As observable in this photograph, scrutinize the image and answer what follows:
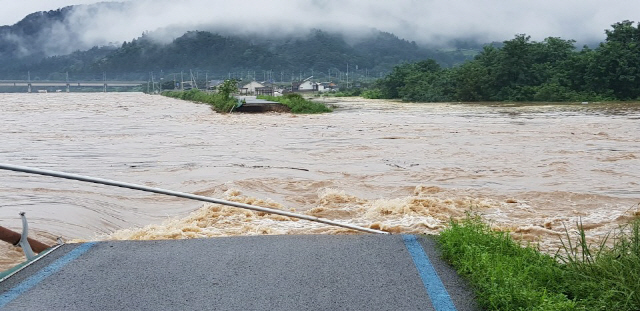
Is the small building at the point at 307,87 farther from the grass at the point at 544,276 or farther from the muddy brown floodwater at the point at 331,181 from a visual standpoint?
the grass at the point at 544,276

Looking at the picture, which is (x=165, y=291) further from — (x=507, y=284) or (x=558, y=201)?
(x=558, y=201)

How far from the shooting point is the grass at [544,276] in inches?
134

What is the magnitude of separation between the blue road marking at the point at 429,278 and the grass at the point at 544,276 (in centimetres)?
17

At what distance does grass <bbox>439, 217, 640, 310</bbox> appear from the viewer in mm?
3404

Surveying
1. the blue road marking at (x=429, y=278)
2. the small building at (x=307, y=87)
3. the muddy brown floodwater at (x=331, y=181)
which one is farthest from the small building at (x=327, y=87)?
the blue road marking at (x=429, y=278)

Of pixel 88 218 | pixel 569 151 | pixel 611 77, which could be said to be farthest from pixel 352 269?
pixel 611 77

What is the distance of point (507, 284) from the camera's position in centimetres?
358

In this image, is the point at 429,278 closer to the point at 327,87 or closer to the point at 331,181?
the point at 331,181

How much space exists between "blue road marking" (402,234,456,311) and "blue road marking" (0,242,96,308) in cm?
240

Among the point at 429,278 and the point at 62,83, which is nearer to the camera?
the point at 429,278

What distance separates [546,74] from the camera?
49719 millimetres

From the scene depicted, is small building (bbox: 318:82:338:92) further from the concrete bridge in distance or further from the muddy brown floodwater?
the muddy brown floodwater

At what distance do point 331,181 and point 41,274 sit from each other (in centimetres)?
693

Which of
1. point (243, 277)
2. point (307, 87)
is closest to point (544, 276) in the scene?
point (243, 277)
